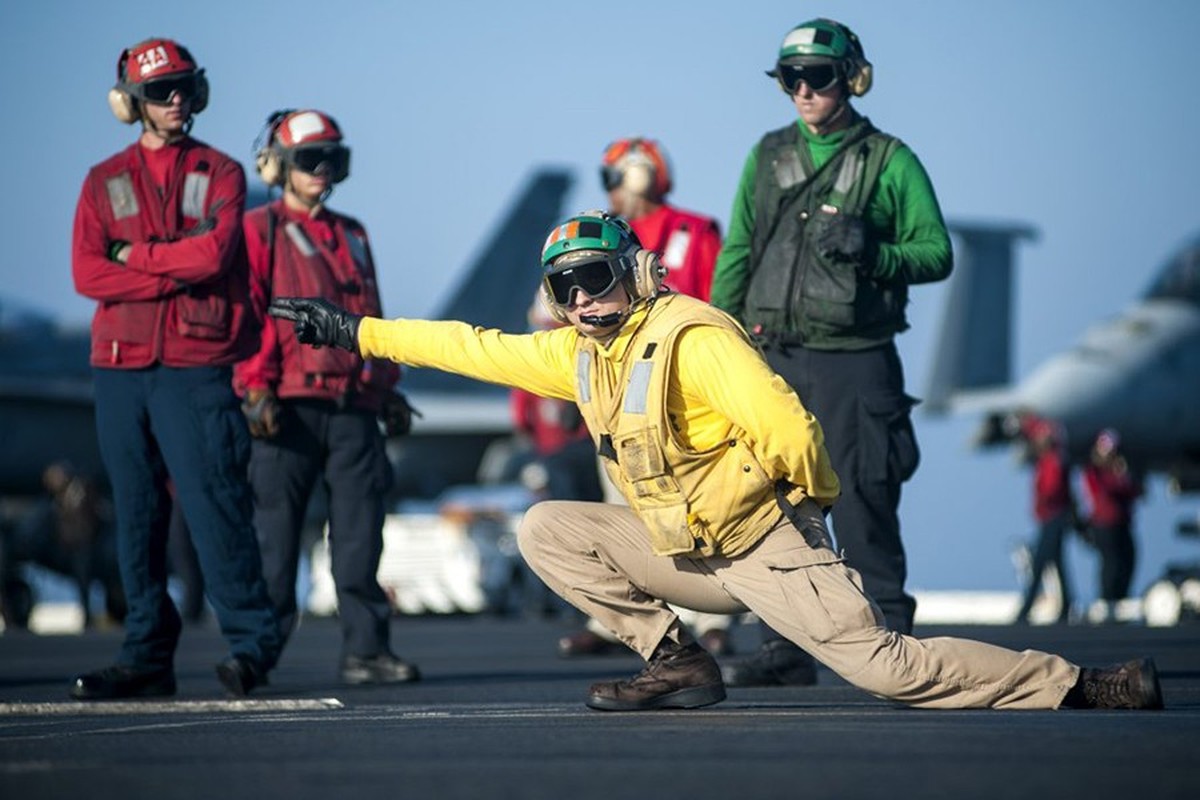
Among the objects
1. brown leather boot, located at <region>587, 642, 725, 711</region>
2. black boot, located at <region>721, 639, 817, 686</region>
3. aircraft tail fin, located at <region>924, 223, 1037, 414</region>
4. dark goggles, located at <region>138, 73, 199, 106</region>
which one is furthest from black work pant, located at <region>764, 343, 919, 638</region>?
aircraft tail fin, located at <region>924, 223, 1037, 414</region>

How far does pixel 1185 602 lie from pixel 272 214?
Result: 12.4 meters

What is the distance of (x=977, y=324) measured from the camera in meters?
58.2

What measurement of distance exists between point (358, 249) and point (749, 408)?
3.31m

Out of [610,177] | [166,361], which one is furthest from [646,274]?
[610,177]

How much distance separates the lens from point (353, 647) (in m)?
8.80

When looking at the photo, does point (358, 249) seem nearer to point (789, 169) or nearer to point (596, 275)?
point (789, 169)

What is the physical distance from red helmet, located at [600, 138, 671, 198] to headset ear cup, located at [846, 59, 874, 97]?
8.16 ft

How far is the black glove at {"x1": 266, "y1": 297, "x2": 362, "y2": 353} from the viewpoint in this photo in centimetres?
659

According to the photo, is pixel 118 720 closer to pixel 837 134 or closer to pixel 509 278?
pixel 837 134

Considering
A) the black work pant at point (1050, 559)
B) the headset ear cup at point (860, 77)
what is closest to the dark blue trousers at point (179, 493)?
the headset ear cup at point (860, 77)

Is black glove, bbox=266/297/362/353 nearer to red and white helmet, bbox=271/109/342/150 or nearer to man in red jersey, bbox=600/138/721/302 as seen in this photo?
red and white helmet, bbox=271/109/342/150

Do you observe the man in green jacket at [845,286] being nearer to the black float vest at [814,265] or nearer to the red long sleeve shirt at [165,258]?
the black float vest at [814,265]

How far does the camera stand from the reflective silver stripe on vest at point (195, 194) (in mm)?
8055

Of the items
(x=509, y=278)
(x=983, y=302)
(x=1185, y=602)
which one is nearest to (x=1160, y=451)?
(x=1185, y=602)
